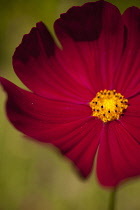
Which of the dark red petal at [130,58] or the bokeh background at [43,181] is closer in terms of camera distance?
the dark red petal at [130,58]

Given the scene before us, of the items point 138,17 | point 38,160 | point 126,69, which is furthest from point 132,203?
point 138,17

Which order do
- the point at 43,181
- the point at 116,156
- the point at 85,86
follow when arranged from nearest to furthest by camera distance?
the point at 116,156
the point at 85,86
the point at 43,181

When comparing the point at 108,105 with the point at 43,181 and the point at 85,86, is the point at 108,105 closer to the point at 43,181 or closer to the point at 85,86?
the point at 85,86

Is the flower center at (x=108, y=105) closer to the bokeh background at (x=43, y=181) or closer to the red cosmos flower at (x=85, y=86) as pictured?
the red cosmos flower at (x=85, y=86)

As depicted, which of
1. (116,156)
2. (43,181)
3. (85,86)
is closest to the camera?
(116,156)

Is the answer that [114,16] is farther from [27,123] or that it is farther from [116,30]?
[27,123]

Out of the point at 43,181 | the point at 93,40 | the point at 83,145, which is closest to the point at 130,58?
the point at 93,40

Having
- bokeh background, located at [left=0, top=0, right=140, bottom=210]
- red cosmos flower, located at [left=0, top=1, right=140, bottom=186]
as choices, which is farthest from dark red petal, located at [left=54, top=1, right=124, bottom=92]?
bokeh background, located at [left=0, top=0, right=140, bottom=210]

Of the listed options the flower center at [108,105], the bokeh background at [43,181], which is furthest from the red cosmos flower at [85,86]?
the bokeh background at [43,181]
